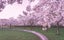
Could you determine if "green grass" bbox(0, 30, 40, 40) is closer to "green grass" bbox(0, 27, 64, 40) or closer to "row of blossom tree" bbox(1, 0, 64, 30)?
"green grass" bbox(0, 27, 64, 40)

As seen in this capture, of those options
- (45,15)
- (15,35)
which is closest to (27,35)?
(15,35)

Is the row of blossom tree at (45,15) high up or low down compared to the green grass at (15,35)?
up

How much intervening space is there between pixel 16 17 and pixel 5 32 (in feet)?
0.88

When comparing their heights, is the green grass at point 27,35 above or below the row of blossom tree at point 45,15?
below

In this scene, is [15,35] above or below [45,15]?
below

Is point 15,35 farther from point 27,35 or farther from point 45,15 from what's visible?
point 45,15

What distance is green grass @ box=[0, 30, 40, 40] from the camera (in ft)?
7.26

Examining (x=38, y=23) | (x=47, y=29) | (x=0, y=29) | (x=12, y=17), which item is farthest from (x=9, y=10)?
(x=47, y=29)

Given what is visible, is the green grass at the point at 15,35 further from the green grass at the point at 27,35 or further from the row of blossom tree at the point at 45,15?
the row of blossom tree at the point at 45,15

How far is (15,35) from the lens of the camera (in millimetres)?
2248

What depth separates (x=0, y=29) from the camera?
7.61 ft

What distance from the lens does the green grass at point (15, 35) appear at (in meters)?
2.21

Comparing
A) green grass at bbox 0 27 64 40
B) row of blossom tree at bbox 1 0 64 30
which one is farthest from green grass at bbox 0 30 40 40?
row of blossom tree at bbox 1 0 64 30

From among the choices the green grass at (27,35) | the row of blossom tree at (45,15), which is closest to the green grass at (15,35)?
the green grass at (27,35)
